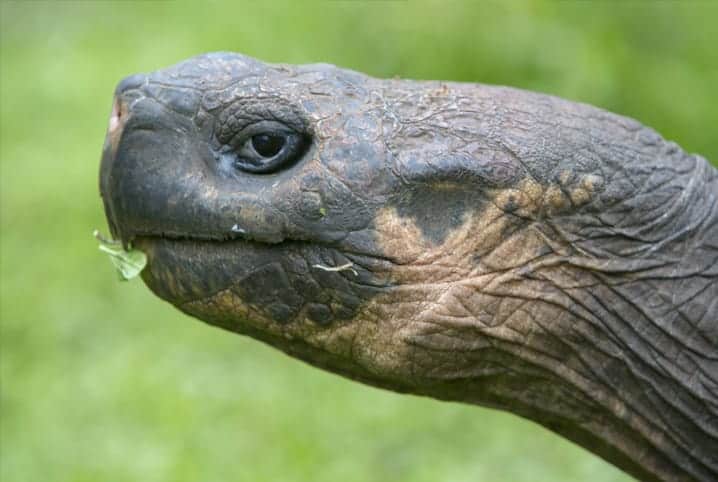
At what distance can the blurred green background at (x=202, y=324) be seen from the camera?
18.3 feet

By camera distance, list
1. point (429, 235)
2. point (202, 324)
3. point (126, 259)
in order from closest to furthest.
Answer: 1. point (429, 235)
2. point (126, 259)
3. point (202, 324)

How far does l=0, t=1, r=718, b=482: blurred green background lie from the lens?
5.57 m

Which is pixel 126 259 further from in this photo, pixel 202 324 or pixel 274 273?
pixel 202 324

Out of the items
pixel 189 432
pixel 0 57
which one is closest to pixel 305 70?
pixel 189 432

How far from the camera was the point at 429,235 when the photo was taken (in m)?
2.93

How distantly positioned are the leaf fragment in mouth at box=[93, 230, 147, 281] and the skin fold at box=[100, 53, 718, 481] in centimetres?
3

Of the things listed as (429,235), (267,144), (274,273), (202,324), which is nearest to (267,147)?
(267,144)

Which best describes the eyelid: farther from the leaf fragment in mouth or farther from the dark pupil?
the leaf fragment in mouth

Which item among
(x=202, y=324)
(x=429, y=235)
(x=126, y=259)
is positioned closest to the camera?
(x=429, y=235)

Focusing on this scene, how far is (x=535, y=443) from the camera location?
224 inches

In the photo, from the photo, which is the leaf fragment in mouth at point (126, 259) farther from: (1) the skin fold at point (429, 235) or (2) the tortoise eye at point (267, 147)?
(2) the tortoise eye at point (267, 147)

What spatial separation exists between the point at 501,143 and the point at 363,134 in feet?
0.92

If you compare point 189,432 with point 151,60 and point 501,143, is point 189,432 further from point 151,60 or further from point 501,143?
point 151,60

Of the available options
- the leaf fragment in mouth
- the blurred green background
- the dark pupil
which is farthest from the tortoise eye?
the blurred green background
